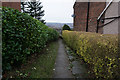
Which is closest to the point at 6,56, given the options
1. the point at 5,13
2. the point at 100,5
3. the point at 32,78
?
the point at 32,78

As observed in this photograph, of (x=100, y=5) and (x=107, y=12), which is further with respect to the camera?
(x=100, y=5)

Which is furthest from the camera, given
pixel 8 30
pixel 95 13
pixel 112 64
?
pixel 95 13

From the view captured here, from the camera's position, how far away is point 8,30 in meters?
1.99

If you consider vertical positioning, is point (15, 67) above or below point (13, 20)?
below


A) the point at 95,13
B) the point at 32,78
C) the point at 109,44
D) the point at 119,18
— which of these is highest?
the point at 95,13

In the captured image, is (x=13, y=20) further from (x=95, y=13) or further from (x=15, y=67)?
(x=95, y=13)

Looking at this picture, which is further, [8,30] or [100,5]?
[100,5]

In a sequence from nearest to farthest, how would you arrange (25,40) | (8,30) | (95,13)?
(8,30)
(25,40)
(95,13)

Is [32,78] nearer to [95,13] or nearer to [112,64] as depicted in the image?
[112,64]

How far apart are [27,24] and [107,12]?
449 cm

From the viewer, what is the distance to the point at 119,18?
354cm

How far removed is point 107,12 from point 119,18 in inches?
51.7

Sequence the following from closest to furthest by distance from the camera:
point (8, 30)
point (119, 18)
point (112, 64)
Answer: point (112, 64) < point (8, 30) < point (119, 18)

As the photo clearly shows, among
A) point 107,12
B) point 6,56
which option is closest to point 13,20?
point 6,56
